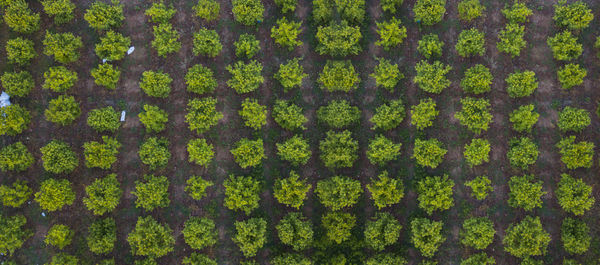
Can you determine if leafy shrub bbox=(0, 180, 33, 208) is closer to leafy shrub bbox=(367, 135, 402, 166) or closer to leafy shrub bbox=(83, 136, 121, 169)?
leafy shrub bbox=(83, 136, 121, 169)

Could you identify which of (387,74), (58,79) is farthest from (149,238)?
(387,74)

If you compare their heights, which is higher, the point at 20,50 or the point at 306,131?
the point at 306,131

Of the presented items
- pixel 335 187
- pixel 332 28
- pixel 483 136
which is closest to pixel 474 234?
pixel 483 136

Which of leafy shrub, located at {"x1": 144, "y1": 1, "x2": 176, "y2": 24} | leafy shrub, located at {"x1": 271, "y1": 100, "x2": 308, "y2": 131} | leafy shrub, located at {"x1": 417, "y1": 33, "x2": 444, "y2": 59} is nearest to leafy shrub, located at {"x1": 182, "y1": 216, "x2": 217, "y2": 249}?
leafy shrub, located at {"x1": 271, "y1": 100, "x2": 308, "y2": 131}

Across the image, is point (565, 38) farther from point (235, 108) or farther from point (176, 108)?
point (176, 108)

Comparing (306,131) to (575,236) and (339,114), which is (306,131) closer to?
(339,114)

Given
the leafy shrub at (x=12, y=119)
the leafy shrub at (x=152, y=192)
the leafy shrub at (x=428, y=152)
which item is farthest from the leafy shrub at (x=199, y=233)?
the leafy shrub at (x=428, y=152)
